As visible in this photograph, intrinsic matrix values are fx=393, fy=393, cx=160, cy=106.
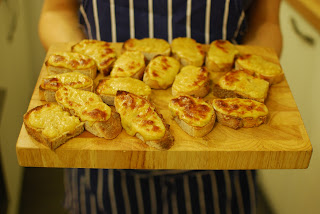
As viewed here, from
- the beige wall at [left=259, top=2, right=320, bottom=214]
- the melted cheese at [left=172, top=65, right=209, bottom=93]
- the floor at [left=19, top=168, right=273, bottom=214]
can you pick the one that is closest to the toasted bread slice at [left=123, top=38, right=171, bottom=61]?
the melted cheese at [left=172, top=65, right=209, bottom=93]

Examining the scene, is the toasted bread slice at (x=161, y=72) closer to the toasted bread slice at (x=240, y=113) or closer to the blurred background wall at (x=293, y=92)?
the toasted bread slice at (x=240, y=113)

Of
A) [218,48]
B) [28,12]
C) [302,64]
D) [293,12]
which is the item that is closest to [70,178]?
[218,48]

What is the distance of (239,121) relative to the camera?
3.70 ft

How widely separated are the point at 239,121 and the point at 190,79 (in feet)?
0.78

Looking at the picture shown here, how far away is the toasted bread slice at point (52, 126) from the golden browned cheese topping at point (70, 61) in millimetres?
214

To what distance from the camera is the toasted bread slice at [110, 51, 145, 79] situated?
1.31 meters

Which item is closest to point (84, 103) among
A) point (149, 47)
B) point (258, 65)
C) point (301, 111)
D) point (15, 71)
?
point (149, 47)

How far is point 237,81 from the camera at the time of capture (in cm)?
127

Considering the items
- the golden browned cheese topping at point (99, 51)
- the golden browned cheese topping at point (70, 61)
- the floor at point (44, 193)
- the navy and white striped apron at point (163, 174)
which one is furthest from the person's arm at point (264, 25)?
the floor at point (44, 193)

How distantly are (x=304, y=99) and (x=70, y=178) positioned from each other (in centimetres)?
135

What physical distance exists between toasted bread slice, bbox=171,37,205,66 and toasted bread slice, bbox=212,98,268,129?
10.0 inches

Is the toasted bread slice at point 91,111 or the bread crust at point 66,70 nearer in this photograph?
the toasted bread slice at point 91,111

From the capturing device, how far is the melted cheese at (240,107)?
114 centimetres

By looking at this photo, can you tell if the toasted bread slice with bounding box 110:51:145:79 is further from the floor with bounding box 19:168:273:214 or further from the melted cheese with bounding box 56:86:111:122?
the floor with bounding box 19:168:273:214
